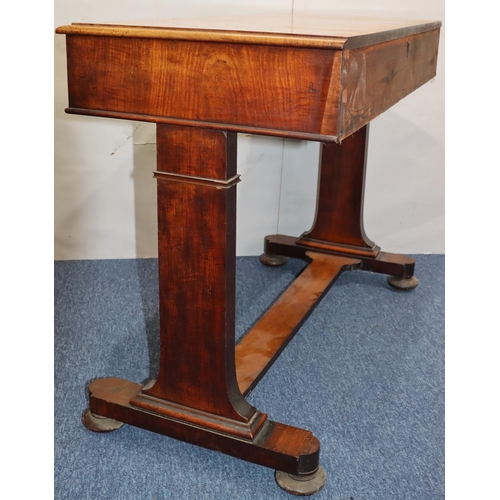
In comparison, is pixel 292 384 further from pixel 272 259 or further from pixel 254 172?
pixel 254 172

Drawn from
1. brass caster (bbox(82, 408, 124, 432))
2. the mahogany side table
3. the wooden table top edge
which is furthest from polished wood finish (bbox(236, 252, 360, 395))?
the wooden table top edge

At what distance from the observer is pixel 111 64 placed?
120 centimetres

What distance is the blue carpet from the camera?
1394mm

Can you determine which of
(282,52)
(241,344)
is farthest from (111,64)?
(241,344)

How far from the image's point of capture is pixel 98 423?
152 cm

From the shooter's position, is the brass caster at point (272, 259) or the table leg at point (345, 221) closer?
the table leg at point (345, 221)

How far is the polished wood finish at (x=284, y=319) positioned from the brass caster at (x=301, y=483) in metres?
0.21

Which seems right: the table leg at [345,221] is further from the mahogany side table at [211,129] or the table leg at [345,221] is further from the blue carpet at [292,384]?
the mahogany side table at [211,129]

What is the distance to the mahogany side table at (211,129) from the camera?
1078 mm

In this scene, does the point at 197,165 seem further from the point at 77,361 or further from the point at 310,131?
the point at 77,361

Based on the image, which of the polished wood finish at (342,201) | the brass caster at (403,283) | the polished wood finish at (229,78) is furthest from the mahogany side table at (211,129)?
the brass caster at (403,283)

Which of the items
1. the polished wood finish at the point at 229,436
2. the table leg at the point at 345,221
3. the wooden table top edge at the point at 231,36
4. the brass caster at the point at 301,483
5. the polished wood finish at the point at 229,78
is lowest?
the brass caster at the point at 301,483

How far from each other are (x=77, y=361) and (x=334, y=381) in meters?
0.66

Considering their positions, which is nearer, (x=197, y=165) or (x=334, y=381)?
(x=197, y=165)
